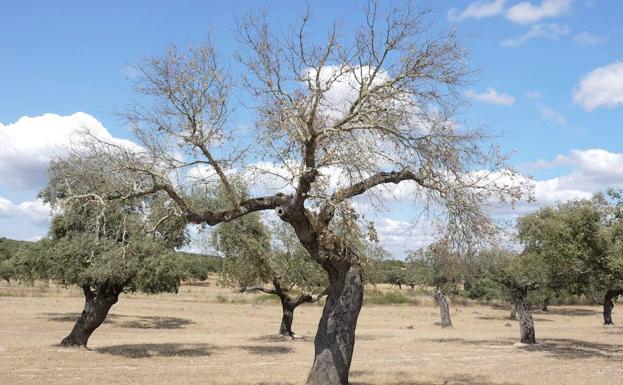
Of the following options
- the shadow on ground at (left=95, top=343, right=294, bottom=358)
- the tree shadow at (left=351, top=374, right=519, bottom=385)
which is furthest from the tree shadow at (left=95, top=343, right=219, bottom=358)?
the tree shadow at (left=351, top=374, right=519, bottom=385)

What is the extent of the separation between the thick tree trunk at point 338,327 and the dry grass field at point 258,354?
8.96 ft

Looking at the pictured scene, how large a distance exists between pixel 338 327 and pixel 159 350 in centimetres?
1455

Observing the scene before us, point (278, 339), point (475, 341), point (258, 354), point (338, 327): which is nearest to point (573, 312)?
point (475, 341)

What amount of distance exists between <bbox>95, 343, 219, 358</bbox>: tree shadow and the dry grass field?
43 mm

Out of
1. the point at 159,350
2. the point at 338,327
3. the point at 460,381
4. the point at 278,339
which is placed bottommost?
the point at 278,339

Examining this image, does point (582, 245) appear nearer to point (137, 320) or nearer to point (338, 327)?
point (338, 327)

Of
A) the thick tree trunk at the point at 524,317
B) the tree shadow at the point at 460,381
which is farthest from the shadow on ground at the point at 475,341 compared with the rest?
the tree shadow at the point at 460,381

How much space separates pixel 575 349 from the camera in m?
26.3

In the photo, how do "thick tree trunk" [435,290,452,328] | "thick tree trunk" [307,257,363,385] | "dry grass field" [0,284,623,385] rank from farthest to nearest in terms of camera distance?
"thick tree trunk" [435,290,452,328], "dry grass field" [0,284,623,385], "thick tree trunk" [307,257,363,385]

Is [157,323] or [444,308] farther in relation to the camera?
[157,323]

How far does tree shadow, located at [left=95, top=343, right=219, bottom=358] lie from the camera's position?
23098 millimetres

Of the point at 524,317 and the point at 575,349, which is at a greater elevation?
the point at 524,317

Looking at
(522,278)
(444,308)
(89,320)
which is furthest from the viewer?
(444,308)

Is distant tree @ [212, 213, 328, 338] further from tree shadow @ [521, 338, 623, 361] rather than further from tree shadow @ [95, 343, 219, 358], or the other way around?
tree shadow @ [521, 338, 623, 361]
